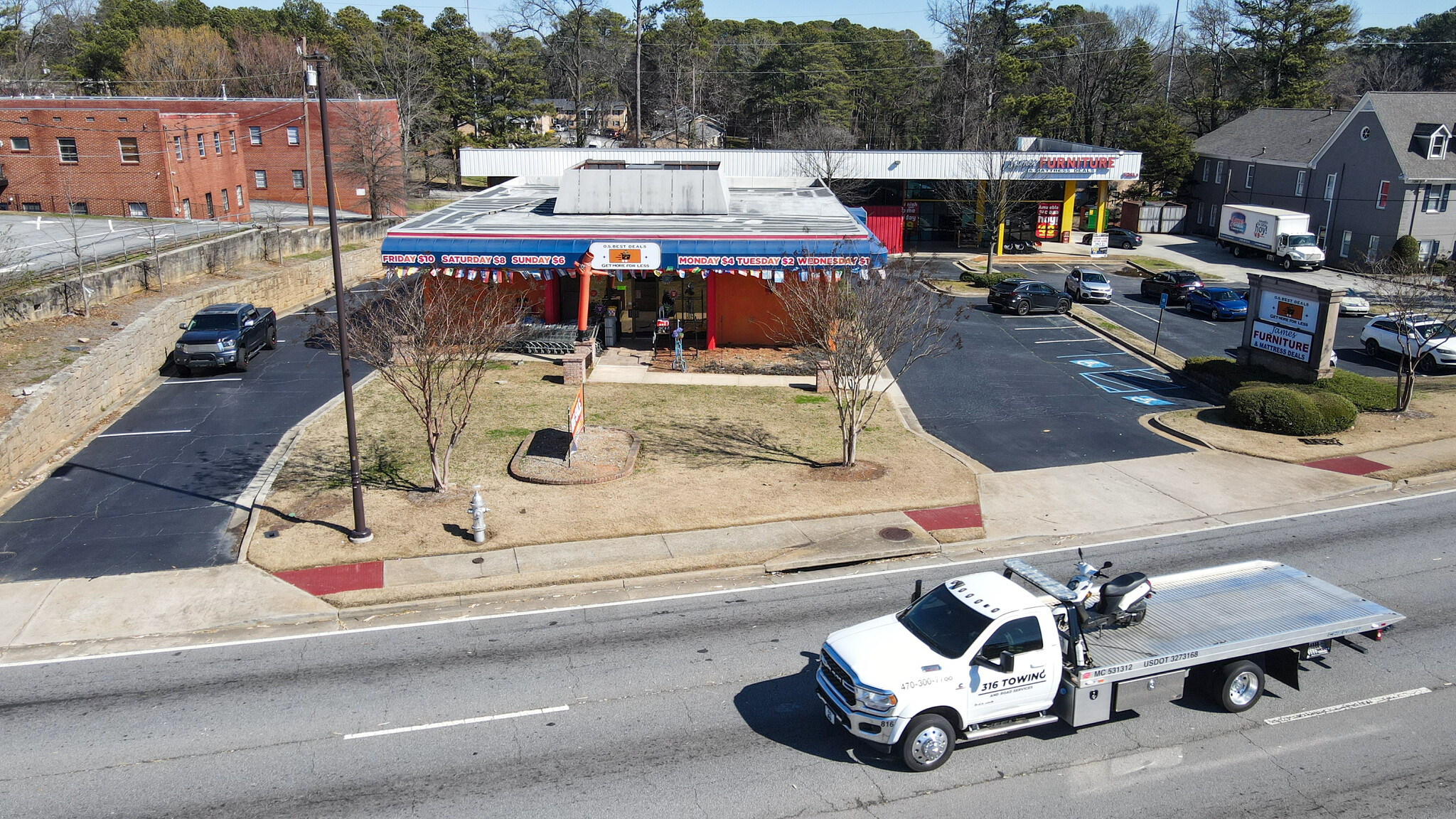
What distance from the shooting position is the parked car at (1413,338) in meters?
25.6

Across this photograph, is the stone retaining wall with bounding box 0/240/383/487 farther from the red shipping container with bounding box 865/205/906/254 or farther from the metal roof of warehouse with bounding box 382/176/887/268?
the red shipping container with bounding box 865/205/906/254

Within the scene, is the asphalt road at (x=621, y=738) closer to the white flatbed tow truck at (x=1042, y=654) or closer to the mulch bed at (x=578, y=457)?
the white flatbed tow truck at (x=1042, y=654)

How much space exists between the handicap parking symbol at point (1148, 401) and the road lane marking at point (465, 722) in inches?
Answer: 832

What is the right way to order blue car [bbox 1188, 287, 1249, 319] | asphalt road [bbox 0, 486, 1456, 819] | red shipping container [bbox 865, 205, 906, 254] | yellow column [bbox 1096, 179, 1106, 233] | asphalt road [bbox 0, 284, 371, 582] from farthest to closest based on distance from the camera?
yellow column [bbox 1096, 179, 1106, 233]
red shipping container [bbox 865, 205, 906, 254]
blue car [bbox 1188, 287, 1249, 319]
asphalt road [bbox 0, 284, 371, 582]
asphalt road [bbox 0, 486, 1456, 819]

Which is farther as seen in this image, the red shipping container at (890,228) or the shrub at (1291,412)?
the red shipping container at (890,228)

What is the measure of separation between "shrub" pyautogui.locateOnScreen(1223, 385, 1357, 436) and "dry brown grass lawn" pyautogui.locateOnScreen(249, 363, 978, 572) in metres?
8.54

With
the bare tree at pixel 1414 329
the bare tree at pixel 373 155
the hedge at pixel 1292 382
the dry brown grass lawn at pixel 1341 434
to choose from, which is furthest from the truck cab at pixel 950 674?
the bare tree at pixel 373 155

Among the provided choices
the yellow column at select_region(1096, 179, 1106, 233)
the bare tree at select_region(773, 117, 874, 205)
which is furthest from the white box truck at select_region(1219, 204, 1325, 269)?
the bare tree at select_region(773, 117, 874, 205)

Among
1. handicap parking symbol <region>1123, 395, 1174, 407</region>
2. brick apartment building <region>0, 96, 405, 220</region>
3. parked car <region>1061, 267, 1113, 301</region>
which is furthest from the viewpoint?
brick apartment building <region>0, 96, 405, 220</region>

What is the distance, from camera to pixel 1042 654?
36.0ft

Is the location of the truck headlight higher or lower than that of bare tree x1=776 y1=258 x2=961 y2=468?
lower

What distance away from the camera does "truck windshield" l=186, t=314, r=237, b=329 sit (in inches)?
1150

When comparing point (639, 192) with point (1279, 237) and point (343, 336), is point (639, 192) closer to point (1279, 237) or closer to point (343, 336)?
point (343, 336)

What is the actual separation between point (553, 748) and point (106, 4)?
357 feet
